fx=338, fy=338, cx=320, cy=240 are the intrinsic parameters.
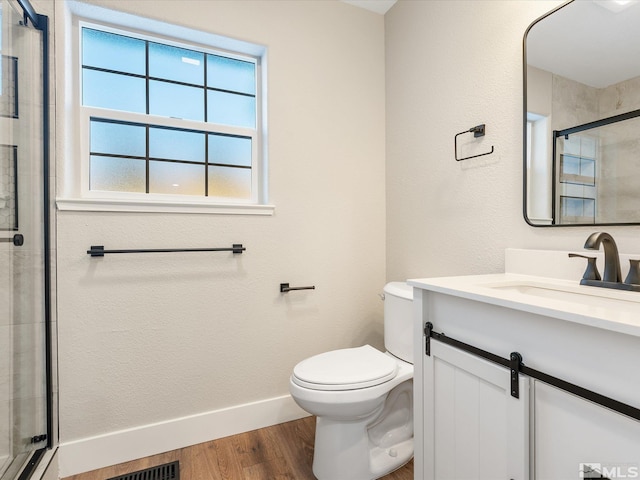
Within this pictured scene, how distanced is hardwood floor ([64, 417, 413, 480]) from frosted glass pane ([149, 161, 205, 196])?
1.31m

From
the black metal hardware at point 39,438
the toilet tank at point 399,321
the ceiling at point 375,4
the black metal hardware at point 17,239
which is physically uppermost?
the ceiling at point 375,4

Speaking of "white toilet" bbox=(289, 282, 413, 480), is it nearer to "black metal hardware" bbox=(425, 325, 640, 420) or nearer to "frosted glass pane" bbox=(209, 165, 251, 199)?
"black metal hardware" bbox=(425, 325, 640, 420)

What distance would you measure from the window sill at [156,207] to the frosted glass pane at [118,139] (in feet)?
0.98

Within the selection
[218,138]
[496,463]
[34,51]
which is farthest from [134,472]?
[34,51]

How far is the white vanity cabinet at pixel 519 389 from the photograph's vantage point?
658 millimetres

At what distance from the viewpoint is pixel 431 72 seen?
1783 mm

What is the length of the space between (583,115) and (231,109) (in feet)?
5.46

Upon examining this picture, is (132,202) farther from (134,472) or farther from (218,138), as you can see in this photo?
(134,472)

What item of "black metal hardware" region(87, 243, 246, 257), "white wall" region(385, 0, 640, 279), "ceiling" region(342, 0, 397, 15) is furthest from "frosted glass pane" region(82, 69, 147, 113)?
"white wall" region(385, 0, 640, 279)

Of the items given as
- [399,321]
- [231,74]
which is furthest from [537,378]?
[231,74]

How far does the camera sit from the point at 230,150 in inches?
76.7

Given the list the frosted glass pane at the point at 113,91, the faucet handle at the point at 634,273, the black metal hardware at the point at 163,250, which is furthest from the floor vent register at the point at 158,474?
the faucet handle at the point at 634,273

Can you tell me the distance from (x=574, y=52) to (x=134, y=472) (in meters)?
2.45

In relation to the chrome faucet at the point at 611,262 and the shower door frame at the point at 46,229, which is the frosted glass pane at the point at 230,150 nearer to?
the shower door frame at the point at 46,229
